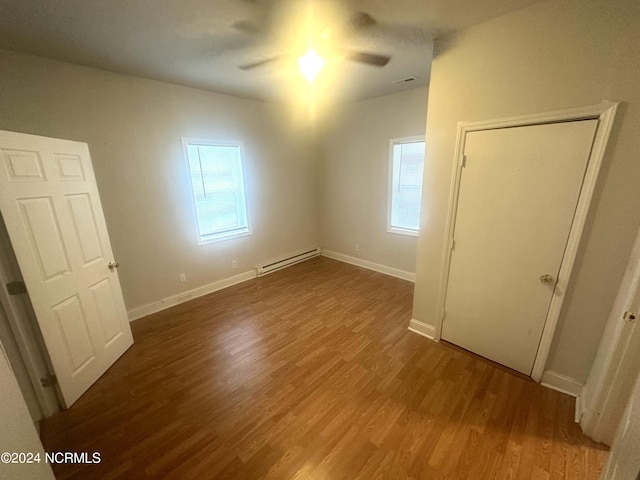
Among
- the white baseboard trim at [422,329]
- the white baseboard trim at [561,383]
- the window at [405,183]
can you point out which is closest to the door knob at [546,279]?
the white baseboard trim at [561,383]

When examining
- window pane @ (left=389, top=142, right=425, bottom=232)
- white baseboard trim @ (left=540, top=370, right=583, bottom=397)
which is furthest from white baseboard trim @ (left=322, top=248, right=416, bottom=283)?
white baseboard trim @ (left=540, top=370, right=583, bottom=397)

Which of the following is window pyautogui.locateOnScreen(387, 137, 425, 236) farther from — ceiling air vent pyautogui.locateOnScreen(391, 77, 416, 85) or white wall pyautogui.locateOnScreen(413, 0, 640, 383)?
white wall pyautogui.locateOnScreen(413, 0, 640, 383)

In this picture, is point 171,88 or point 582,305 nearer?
point 582,305

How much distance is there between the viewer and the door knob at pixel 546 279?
71.7 inches

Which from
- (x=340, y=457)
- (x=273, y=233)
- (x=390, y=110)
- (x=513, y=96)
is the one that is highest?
(x=390, y=110)

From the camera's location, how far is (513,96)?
1759mm

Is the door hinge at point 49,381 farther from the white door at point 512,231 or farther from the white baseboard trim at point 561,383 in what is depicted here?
the white baseboard trim at point 561,383

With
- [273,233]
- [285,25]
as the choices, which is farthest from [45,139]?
[273,233]

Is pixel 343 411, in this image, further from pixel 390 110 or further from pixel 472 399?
pixel 390 110

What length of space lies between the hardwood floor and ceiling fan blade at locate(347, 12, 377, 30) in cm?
274

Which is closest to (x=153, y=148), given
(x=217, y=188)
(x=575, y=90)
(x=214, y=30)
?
(x=217, y=188)

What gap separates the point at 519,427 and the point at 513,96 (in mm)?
2320

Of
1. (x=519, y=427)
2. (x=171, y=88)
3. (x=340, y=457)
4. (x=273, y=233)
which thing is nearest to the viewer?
(x=340, y=457)

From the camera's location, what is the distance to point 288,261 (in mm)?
4609
